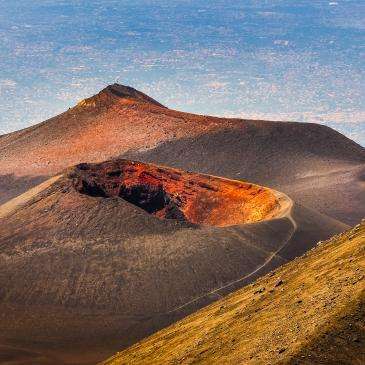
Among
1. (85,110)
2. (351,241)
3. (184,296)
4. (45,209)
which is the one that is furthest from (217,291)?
(85,110)

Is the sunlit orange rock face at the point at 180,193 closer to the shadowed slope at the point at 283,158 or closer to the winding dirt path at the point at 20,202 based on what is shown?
the winding dirt path at the point at 20,202

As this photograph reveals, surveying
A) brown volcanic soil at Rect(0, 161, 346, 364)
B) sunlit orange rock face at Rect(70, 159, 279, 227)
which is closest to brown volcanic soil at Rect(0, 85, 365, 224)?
sunlit orange rock face at Rect(70, 159, 279, 227)

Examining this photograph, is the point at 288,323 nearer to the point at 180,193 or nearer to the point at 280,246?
the point at 280,246

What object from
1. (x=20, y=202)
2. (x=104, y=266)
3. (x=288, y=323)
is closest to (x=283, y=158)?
(x=20, y=202)

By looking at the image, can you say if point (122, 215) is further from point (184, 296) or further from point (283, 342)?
point (283, 342)

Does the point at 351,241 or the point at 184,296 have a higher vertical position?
the point at 351,241

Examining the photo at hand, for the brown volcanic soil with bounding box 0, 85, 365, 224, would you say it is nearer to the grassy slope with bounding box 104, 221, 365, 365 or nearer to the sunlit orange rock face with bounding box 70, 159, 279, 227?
the sunlit orange rock face with bounding box 70, 159, 279, 227

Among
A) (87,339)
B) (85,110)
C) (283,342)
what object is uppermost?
(85,110)
